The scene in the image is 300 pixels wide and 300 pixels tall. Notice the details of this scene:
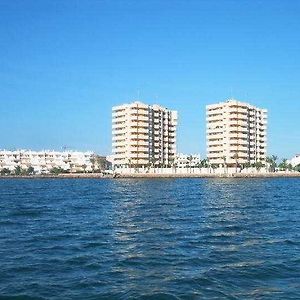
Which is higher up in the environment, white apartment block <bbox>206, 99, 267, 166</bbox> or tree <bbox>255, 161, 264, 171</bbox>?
white apartment block <bbox>206, 99, 267, 166</bbox>

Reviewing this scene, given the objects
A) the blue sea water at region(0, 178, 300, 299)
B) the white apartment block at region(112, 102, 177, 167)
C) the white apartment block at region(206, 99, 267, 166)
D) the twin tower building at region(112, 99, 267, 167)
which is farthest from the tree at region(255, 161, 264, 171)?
the blue sea water at region(0, 178, 300, 299)

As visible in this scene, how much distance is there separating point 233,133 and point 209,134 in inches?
420

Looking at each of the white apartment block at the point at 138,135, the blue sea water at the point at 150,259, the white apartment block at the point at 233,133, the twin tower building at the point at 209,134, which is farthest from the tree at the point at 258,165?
the blue sea water at the point at 150,259

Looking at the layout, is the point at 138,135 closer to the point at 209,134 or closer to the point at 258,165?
the point at 209,134

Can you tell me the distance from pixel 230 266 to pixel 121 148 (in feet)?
550

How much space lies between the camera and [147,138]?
182m

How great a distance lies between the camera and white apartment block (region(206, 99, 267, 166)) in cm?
17825

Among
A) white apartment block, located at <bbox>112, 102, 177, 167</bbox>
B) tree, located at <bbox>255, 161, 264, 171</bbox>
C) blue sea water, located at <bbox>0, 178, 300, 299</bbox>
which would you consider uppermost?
white apartment block, located at <bbox>112, 102, 177, 167</bbox>

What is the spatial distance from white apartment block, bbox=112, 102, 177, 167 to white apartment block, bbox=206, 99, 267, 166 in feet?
63.8

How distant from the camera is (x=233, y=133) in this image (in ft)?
585

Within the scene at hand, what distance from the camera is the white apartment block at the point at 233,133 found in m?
178

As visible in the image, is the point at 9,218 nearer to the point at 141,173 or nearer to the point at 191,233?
the point at 191,233

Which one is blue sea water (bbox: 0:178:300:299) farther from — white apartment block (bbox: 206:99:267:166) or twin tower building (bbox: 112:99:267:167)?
white apartment block (bbox: 206:99:267:166)

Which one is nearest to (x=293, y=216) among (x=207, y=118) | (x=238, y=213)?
(x=238, y=213)
